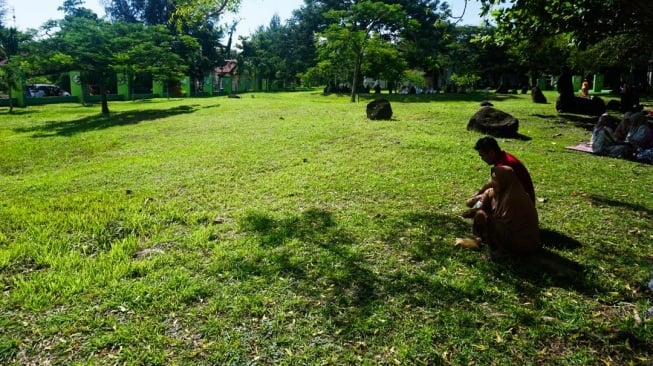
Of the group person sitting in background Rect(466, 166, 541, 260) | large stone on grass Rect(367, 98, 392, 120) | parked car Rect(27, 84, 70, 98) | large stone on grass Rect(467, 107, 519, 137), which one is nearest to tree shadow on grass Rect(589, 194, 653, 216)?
person sitting in background Rect(466, 166, 541, 260)

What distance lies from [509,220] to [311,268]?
2132mm

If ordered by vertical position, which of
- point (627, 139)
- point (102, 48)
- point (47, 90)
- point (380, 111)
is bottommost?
point (627, 139)

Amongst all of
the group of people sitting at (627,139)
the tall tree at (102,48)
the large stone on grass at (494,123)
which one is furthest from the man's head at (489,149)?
the tall tree at (102,48)

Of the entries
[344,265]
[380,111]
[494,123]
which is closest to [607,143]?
[494,123]

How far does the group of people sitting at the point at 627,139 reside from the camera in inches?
391

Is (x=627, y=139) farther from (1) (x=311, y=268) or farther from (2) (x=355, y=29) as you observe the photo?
(2) (x=355, y=29)

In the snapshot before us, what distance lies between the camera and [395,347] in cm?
318

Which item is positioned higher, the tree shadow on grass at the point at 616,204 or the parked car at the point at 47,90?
the parked car at the point at 47,90

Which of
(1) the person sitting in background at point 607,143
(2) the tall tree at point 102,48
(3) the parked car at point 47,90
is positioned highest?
(2) the tall tree at point 102,48

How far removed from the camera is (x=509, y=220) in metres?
4.39

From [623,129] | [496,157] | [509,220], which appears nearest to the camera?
[509,220]

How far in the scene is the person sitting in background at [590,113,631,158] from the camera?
10141mm

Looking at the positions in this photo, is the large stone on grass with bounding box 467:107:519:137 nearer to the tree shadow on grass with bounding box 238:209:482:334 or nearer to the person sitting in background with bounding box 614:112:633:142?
the person sitting in background with bounding box 614:112:633:142

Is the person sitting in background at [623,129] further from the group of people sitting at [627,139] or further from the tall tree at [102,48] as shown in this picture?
the tall tree at [102,48]
